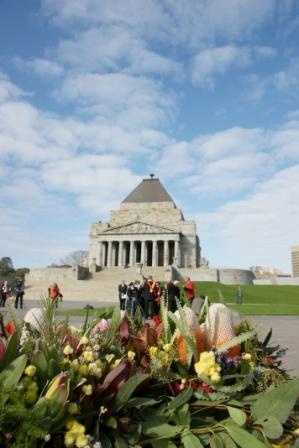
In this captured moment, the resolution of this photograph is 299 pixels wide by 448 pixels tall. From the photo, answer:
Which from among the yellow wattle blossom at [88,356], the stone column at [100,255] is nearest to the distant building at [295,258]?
the stone column at [100,255]

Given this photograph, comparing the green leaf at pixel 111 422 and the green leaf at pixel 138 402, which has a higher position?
the green leaf at pixel 138 402

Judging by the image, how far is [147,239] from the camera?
236ft

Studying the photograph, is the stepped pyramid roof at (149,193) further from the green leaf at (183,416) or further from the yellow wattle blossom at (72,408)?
the yellow wattle blossom at (72,408)

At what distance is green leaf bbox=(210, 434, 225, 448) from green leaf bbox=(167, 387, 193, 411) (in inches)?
8.1

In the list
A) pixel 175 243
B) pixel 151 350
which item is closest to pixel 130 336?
pixel 151 350

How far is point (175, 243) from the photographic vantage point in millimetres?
72812

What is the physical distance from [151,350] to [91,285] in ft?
163

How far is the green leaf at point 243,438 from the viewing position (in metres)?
1.70

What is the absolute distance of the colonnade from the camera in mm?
71938

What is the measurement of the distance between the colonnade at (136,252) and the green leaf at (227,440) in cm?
6918

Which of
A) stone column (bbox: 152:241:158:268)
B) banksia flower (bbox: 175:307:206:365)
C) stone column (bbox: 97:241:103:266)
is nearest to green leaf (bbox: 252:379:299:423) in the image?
banksia flower (bbox: 175:307:206:365)

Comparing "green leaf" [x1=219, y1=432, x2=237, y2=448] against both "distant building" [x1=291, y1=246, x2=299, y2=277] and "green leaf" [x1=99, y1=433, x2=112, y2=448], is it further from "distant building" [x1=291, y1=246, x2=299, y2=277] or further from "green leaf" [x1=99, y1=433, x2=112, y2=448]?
"distant building" [x1=291, y1=246, x2=299, y2=277]

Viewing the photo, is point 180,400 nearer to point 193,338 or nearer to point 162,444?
point 162,444

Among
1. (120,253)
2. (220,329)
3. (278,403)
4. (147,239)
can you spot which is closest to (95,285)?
(147,239)
